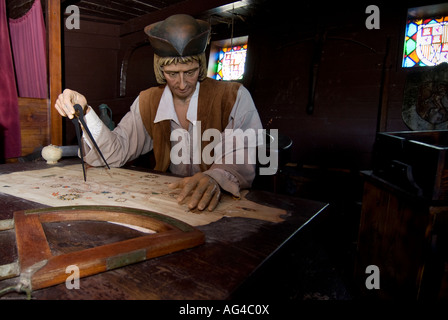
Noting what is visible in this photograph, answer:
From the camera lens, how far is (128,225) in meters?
0.99

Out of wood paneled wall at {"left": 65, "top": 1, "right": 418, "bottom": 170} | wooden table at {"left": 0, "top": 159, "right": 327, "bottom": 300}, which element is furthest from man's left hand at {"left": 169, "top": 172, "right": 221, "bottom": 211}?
wood paneled wall at {"left": 65, "top": 1, "right": 418, "bottom": 170}

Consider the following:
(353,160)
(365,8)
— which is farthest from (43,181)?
(365,8)

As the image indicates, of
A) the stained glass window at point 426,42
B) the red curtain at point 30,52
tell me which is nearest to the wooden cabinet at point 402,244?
the stained glass window at point 426,42

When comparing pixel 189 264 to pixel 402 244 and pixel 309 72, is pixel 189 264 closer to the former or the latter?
pixel 402 244

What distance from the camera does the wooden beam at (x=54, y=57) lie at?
3.28 metres

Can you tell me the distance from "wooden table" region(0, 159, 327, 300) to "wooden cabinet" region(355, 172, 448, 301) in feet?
3.46

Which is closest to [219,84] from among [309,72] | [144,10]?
[309,72]

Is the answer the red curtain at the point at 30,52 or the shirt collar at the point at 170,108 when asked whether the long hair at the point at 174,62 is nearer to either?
the shirt collar at the point at 170,108

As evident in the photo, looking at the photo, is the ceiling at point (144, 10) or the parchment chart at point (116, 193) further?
the ceiling at point (144, 10)

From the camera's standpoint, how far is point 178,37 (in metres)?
1.80

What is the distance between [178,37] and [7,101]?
2580mm

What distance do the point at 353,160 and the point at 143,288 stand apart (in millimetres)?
4307

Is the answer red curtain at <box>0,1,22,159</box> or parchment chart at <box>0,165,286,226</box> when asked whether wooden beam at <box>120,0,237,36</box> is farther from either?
parchment chart at <box>0,165,286,226</box>

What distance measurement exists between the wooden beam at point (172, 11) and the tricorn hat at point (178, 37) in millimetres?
2066
